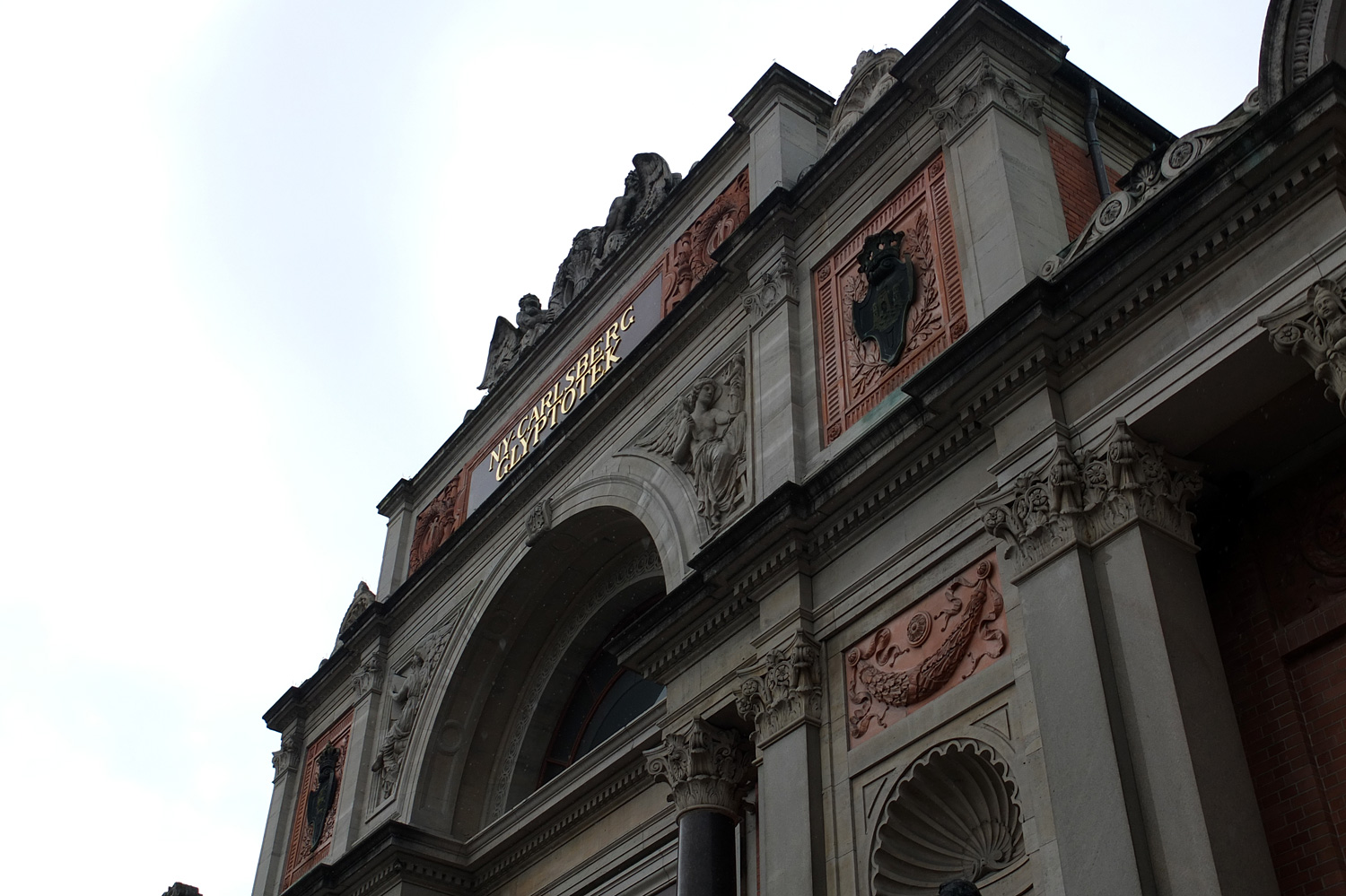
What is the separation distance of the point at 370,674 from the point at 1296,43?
1679 centimetres

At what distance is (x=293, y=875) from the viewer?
2331 cm

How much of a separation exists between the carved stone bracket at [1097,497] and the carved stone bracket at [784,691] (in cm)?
251

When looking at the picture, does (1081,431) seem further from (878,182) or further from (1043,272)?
(878,182)

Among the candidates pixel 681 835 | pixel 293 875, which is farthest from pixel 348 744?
pixel 681 835

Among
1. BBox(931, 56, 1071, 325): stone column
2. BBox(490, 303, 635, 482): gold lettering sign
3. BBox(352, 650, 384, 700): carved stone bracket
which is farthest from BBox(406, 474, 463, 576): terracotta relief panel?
BBox(931, 56, 1071, 325): stone column

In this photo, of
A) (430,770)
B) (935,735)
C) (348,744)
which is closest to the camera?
(935,735)

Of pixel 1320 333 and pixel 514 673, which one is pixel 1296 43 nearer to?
pixel 1320 333

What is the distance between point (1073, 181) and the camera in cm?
1422

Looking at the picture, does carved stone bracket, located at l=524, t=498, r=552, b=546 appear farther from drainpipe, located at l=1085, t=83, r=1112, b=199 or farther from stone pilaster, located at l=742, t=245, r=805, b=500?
drainpipe, located at l=1085, t=83, r=1112, b=199

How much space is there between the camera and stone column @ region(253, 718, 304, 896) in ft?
78.4

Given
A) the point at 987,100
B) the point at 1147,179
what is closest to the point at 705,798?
the point at 1147,179

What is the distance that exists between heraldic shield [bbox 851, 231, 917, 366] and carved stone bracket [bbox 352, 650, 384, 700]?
38.0 feet

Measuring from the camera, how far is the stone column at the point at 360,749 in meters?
21.4

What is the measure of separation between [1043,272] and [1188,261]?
5.18ft
